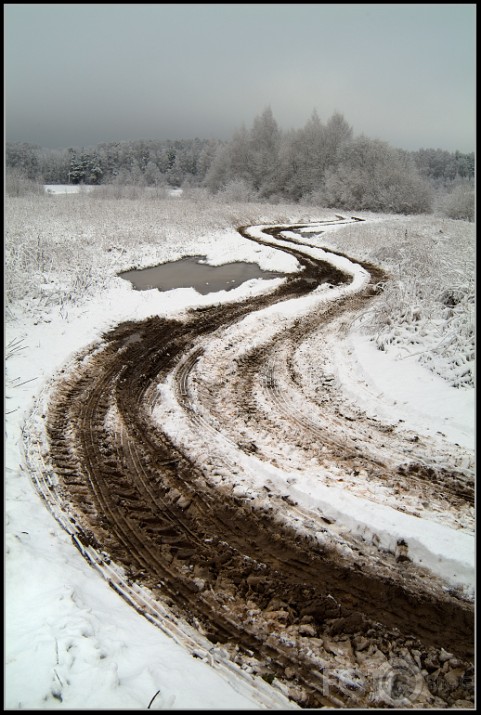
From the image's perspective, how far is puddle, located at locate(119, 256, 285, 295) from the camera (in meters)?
14.3

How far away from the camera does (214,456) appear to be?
5.29m

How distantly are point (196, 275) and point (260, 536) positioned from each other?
1325 cm

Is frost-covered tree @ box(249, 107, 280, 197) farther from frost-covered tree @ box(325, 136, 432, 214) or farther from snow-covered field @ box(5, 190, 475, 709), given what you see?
snow-covered field @ box(5, 190, 475, 709)

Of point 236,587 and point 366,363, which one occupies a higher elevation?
point 366,363

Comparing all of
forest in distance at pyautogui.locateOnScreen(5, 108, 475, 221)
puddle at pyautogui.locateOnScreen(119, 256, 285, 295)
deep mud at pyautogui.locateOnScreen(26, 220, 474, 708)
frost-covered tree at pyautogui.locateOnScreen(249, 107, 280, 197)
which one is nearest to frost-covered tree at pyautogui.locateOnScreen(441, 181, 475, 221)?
forest in distance at pyautogui.locateOnScreen(5, 108, 475, 221)

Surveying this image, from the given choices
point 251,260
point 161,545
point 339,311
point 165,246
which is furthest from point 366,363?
point 165,246

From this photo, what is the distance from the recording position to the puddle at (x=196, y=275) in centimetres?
1430

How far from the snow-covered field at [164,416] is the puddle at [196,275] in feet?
Answer: 2.63

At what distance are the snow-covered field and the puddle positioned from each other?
2.63 ft

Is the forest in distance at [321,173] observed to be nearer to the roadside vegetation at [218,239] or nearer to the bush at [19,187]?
the bush at [19,187]

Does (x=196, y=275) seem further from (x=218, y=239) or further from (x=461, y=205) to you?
(x=461, y=205)

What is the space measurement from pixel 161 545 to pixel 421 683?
2.48m

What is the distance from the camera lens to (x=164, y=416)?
631 centimetres

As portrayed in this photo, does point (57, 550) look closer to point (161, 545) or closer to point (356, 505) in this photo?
point (161, 545)
